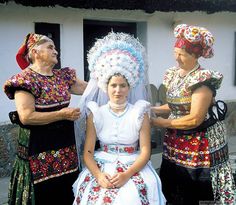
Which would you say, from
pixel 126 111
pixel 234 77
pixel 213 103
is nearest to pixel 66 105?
pixel 126 111

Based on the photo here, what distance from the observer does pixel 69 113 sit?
2.95m

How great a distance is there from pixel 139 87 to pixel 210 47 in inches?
25.0

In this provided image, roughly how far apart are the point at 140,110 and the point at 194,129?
466 millimetres

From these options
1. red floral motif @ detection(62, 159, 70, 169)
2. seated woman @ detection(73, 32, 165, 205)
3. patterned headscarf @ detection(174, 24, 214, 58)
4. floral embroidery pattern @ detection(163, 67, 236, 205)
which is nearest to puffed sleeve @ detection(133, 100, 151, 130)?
seated woman @ detection(73, 32, 165, 205)

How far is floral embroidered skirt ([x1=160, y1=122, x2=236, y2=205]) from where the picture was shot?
10.3 ft

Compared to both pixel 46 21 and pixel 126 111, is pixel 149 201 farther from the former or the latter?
pixel 46 21

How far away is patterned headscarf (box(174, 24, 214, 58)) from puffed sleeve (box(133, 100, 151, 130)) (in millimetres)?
517

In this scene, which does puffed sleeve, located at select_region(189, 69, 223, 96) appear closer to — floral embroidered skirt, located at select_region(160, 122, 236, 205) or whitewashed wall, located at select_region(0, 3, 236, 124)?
floral embroidered skirt, located at select_region(160, 122, 236, 205)

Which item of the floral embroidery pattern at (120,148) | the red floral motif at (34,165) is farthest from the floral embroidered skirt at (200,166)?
the red floral motif at (34,165)

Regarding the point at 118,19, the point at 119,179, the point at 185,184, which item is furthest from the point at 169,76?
the point at 118,19

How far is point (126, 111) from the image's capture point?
3.08 metres

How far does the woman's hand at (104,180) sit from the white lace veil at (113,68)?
51 cm

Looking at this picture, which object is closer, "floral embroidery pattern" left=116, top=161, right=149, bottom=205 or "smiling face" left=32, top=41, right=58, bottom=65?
"floral embroidery pattern" left=116, top=161, right=149, bottom=205

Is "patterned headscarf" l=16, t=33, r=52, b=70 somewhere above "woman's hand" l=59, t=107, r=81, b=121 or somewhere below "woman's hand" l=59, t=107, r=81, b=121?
above
